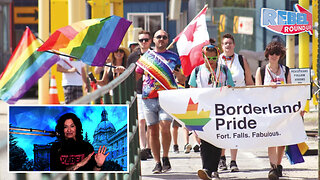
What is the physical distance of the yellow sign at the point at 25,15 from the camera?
27.3 meters

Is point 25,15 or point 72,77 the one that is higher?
point 25,15

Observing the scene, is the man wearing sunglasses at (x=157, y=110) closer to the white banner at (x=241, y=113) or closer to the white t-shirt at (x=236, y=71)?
the white t-shirt at (x=236, y=71)

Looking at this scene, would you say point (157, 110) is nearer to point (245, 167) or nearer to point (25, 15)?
point (245, 167)

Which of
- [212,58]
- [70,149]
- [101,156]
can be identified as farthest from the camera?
[212,58]

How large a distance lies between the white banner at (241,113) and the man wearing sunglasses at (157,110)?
97cm

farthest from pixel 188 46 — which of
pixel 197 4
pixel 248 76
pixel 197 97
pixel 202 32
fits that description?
pixel 197 4

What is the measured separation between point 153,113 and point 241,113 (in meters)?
1.55

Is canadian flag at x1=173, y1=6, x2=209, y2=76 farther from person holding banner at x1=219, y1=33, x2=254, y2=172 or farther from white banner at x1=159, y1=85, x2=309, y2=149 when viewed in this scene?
white banner at x1=159, y1=85, x2=309, y2=149

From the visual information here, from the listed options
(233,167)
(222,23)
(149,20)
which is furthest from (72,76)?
(222,23)

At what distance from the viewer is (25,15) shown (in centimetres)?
2745

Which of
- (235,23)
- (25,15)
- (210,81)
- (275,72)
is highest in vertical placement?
(235,23)

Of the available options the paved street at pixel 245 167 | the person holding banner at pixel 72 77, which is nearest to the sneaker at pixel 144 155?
the paved street at pixel 245 167

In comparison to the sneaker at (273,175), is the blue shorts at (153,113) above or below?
above

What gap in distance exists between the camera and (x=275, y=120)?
25.7 ft
